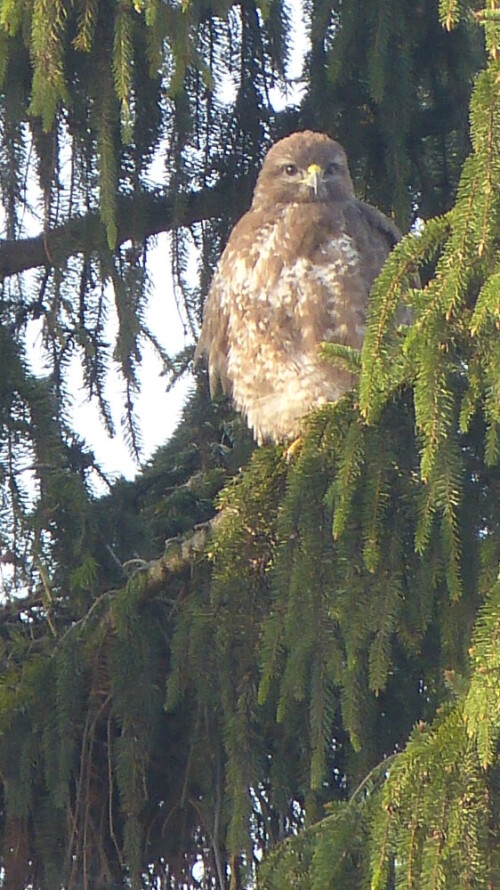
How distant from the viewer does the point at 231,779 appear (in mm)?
3193

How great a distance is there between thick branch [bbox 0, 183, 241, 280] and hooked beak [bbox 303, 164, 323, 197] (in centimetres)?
31

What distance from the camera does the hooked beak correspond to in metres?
4.36

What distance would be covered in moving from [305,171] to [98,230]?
761 millimetres

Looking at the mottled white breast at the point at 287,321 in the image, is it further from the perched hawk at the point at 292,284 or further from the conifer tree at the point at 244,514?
the conifer tree at the point at 244,514

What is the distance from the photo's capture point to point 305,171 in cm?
444

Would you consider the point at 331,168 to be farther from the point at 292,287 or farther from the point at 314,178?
the point at 292,287

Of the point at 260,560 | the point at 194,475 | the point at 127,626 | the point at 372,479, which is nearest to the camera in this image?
the point at 372,479

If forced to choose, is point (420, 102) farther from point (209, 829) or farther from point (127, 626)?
point (209, 829)

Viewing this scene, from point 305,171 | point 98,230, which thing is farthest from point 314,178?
point 98,230

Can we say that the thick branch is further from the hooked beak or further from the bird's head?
the hooked beak

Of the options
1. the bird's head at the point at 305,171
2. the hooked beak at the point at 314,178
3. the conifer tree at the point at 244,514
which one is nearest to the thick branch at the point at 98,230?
the conifer tree at the point at 244,514

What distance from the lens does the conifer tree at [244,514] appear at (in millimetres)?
2207

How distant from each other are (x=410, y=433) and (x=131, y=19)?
4.43 feet

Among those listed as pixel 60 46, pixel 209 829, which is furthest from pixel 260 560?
pixel 60 46
